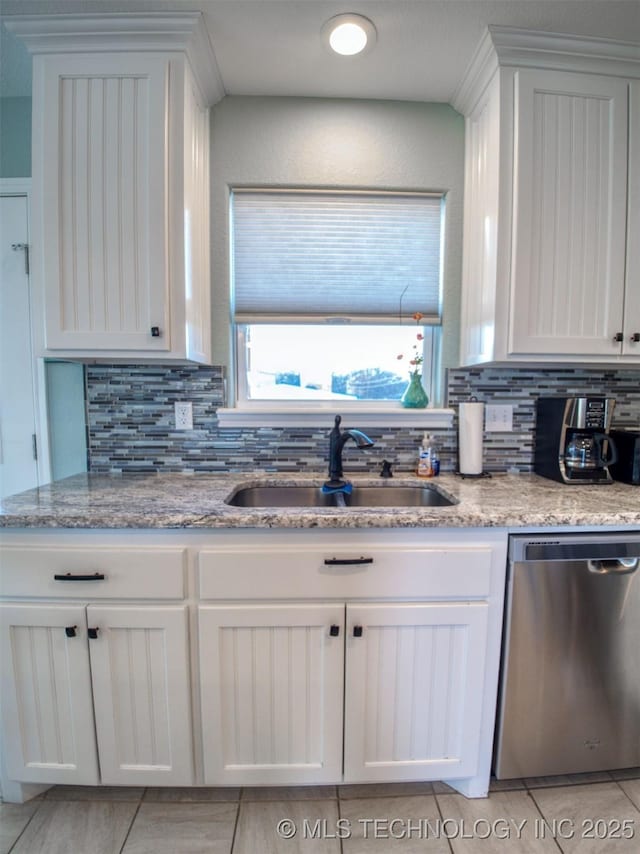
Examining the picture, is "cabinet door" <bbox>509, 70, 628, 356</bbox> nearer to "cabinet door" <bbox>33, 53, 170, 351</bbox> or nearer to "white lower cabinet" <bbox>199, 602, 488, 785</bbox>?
"white lower cabinet" <bbox>199, 602, 488, 785</bbox>

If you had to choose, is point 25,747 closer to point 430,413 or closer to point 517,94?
point 430,413

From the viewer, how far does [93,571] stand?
111 centimetres

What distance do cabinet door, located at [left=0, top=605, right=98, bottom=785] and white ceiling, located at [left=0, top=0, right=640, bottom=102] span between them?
192cm

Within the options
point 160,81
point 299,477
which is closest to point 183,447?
point 299,477

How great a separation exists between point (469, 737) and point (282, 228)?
201cm

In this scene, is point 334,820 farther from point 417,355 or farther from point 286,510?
point 417,355

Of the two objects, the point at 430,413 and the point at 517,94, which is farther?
the point at 430,413

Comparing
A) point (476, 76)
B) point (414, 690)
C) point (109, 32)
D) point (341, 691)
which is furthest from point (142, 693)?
point (476, 76)

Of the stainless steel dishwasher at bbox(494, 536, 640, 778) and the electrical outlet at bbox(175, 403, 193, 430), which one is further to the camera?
the electrical outlet at bbox(175, 403, 193, 430)

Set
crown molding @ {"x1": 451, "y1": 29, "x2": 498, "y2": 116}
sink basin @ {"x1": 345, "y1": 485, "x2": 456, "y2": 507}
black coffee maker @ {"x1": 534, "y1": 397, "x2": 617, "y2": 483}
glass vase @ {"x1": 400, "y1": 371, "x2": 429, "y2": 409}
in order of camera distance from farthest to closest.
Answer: glass vase @ {"x1": 400, "y1": 371, "x2": 429, "y2": 409}
sink basin @ {"x1": 345, "y1": 485, "x2": 456, "y2": 507}
black coffee maker @ {"x1": 534, "y1": 397, "x2": 617, "y2": 483}
crown molding @ {"x1": 451, "y1": 29, "x2": 498, "y2": 116}

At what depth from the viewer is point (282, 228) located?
66.4 inches

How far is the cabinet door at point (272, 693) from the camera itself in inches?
44.2

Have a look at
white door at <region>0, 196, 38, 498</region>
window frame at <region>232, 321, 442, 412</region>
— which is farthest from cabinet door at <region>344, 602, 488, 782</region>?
white door at <region>0, 196, 38, 498</region>

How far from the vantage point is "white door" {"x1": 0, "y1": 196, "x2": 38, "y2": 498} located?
1.62 meters
